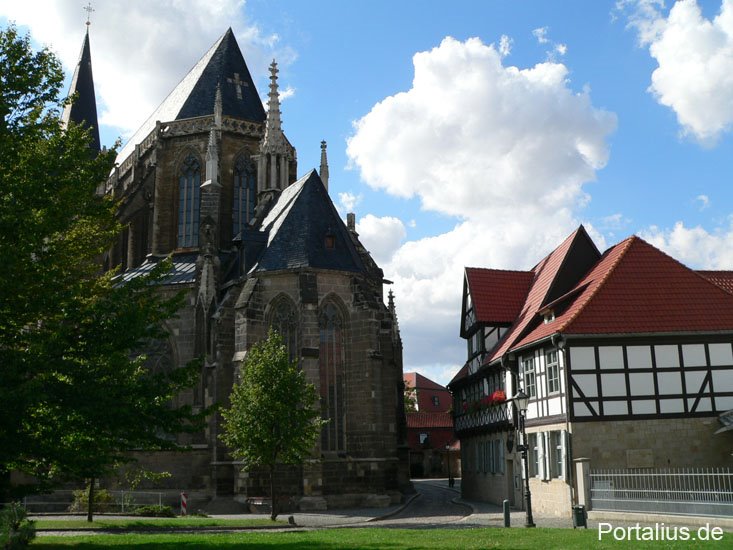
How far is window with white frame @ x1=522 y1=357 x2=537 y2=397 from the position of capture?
2652 centimetres

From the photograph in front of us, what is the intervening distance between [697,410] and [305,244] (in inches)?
653

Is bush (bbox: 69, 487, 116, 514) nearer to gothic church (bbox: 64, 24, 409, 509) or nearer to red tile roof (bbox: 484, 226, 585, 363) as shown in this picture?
gothic church (bbox: 64, 24, 409, 509)

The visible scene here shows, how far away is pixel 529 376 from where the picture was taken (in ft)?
88.4

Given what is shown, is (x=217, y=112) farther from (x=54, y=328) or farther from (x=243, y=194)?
(x=54, y=328)

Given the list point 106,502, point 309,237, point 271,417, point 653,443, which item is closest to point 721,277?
point 653,443

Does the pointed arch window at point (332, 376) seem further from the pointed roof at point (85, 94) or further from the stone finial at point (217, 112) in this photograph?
the pointed roof at point (85, 94)

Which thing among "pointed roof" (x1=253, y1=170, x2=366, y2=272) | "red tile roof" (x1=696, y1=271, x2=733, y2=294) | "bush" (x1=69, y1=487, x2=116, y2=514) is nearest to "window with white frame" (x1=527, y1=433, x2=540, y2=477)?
"red tile roof" (x1=696, y1=271, x2=733, y2=294)

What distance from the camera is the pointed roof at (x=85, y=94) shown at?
5256 cm

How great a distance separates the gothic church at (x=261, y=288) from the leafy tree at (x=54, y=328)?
993 cm

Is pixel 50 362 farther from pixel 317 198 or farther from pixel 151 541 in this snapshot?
pixel 317 198

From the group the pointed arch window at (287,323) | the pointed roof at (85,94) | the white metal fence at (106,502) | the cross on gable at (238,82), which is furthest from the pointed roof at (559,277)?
the pointed roof at (85,94)

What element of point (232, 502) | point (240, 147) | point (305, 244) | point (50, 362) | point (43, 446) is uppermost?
point (240, 147)

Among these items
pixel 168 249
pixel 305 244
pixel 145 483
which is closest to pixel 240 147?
pixel 168 249

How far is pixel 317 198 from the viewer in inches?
1409
